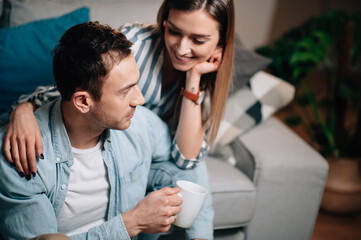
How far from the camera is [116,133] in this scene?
111 centimetres

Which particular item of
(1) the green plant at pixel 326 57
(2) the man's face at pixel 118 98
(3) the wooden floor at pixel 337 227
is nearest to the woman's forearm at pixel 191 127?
(2) the man's face at pixel 118 98

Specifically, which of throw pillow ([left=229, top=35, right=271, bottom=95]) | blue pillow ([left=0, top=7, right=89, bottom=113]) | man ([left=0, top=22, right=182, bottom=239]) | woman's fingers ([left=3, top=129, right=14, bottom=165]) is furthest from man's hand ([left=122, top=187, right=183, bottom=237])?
throw pillow ([left=229, top=35, right=271, bottom=95])

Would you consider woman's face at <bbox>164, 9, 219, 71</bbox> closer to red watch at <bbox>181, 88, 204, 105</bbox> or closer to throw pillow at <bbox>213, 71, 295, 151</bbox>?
red watch at <bbox>181, 88, 204, 105</bbox>

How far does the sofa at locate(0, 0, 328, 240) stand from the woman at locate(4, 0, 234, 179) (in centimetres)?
25

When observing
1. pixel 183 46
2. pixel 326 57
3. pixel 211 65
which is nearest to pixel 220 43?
pixel 211 65

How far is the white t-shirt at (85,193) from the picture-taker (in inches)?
40.1

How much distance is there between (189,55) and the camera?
126cm

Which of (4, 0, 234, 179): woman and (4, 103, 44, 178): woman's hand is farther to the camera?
(4, 0, 234, 179): woman

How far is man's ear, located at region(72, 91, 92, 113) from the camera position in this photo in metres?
0.91

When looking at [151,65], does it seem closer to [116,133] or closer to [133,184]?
[116,133]

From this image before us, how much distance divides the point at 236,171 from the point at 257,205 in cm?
17

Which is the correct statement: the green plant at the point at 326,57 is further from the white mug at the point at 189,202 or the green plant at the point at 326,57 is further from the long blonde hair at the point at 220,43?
the white mug at the point at 189,202

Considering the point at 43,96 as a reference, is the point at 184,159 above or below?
below

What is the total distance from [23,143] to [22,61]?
0.64m
